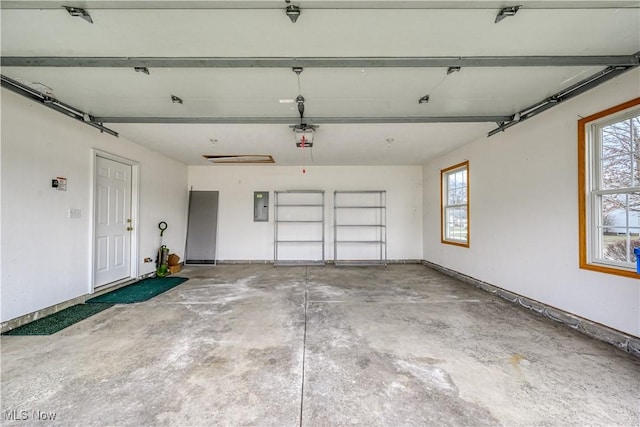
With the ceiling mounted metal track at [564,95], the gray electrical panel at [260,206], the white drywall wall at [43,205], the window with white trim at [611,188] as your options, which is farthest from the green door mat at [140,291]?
the ceiling mounted metal track at [564,95]

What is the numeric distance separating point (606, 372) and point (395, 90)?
302cm

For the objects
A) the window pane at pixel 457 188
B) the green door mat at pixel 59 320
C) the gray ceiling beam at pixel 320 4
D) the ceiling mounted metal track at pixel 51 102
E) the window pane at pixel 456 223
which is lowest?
the green door mat at pixel 59 320

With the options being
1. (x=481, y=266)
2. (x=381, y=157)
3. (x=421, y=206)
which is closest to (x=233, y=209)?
(x=381, y=157)

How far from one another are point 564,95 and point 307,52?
290 centimetres

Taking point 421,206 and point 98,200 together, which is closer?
point 98,200

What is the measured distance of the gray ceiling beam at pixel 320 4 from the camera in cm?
160

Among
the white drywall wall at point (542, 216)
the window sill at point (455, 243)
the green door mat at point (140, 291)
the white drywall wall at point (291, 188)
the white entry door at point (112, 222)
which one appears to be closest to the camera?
the white drywall wall at point (542, 216)

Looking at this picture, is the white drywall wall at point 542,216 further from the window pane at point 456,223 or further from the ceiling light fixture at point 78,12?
the ceiling light fixture at point 78,12

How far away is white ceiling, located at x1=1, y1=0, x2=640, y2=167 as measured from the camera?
1689 millimetres

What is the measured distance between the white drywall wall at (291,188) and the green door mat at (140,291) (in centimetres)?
179

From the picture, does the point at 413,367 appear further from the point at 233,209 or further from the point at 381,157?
the point at 233,209

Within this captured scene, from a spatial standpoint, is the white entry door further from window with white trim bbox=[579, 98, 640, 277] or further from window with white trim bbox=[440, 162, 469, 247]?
window with white trim bbox=[579, 98, 640, 277]

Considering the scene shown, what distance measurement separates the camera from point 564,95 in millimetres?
2818

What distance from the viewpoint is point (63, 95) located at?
287 cm
